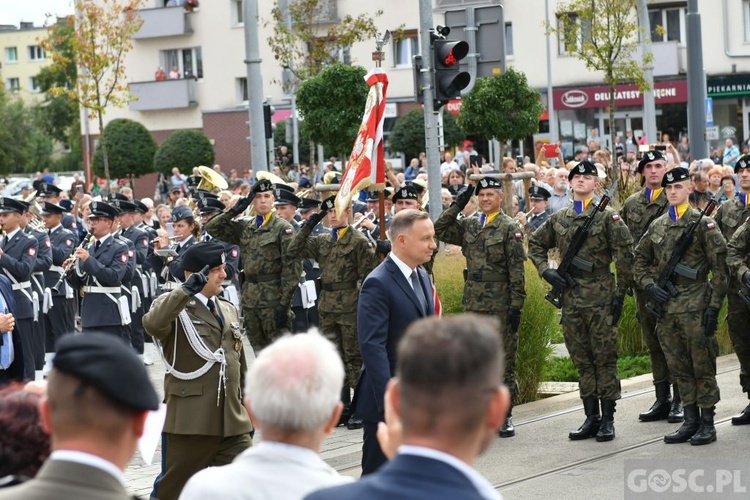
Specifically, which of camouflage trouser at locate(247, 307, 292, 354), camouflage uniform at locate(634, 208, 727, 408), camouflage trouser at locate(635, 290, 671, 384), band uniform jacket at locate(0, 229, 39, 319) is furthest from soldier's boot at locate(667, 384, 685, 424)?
band uniform jacket at locate(0, 229, 39, 319)

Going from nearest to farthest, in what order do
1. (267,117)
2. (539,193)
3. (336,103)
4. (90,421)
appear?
(90,421), (539,193), (267,117), (336,103)

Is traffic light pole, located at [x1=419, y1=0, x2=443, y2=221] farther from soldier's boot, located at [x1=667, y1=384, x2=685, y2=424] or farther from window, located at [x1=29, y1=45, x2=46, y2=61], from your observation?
window, located at [x1=29, y1=45, x2=46, y2=61]

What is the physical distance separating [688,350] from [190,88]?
43136 mm

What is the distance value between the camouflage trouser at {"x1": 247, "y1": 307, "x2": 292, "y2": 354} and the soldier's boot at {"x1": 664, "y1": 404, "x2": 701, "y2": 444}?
396cm

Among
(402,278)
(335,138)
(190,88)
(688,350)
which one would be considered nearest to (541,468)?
(688,350)

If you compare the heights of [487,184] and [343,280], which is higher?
[487,184]

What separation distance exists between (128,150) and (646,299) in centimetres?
3518

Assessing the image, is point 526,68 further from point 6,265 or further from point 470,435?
point 470,435

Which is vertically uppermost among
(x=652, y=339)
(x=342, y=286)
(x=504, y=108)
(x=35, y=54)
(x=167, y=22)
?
(x=35, y=54)

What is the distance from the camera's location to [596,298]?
1020 cm

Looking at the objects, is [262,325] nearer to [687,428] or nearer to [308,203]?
[308,203]

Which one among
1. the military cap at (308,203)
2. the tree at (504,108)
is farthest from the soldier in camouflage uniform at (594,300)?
the tree at (504,108)

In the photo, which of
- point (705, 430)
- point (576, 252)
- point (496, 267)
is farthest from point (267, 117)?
point (705, 430)

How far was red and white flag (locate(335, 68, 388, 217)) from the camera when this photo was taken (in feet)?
33.9
